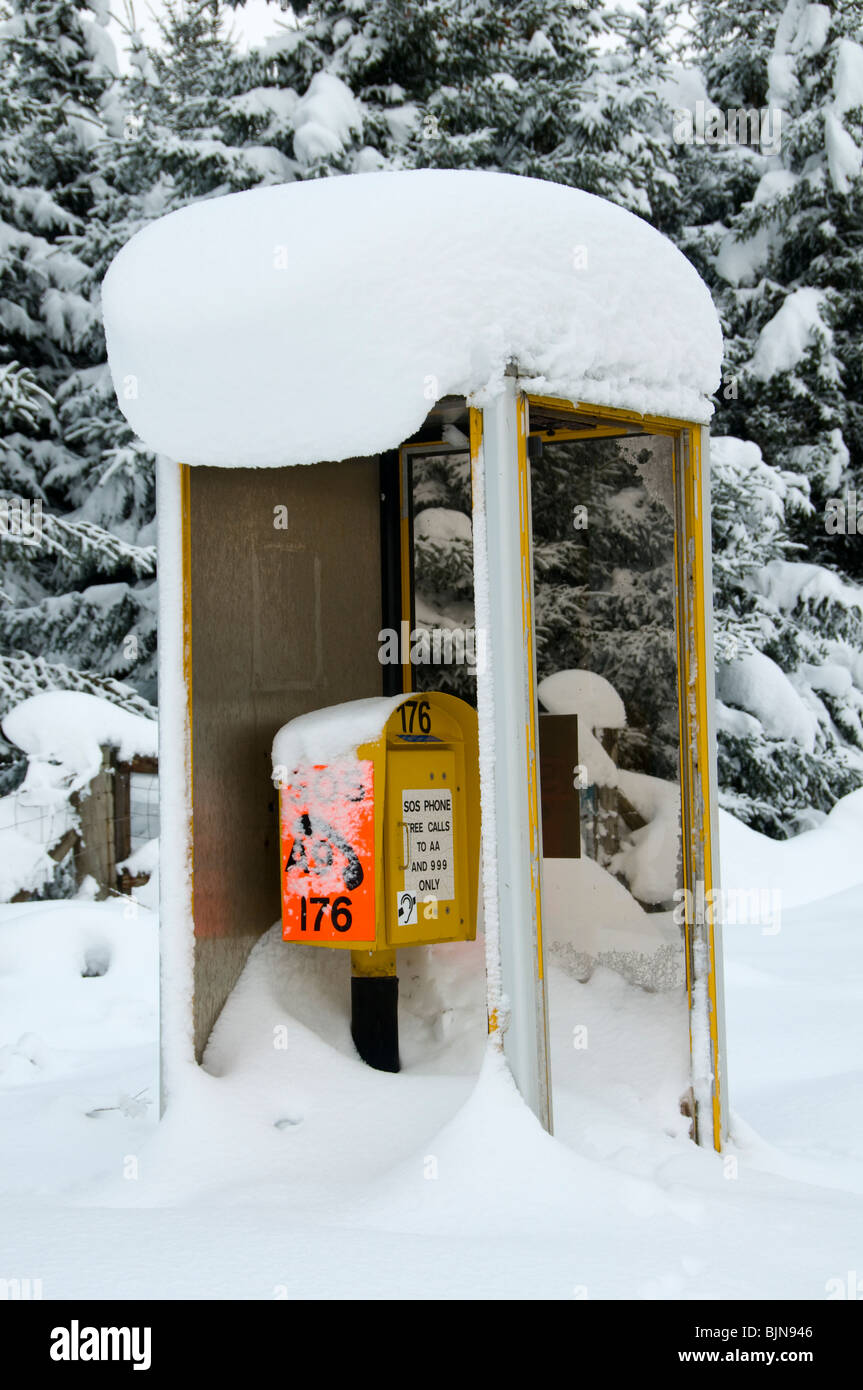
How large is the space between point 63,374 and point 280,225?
11939mm

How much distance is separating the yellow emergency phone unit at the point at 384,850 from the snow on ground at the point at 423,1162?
25cm

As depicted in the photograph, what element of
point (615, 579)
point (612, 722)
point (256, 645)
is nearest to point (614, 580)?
point (615, 579)

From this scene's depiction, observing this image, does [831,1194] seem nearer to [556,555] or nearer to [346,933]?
[346,933]

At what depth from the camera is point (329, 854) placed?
4.21 m

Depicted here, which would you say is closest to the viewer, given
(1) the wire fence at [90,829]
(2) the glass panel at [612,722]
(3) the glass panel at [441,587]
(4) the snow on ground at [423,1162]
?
(4) the snow on ground at [423,1162]

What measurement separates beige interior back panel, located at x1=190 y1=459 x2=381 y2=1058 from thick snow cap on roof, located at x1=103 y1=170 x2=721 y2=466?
0.48 metres

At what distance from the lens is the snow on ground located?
2986 mm

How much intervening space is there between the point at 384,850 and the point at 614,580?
1.06 m

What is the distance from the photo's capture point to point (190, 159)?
1162cm

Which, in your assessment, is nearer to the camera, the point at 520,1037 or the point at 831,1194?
the point at 520,1037

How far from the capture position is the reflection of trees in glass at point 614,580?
429 cm

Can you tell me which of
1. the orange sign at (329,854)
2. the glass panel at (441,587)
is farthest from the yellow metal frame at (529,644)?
the glass panel at (441,587)

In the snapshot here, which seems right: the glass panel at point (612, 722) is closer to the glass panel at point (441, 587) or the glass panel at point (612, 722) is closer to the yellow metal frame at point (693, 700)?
the yellow metal frame at point (693, 700)
